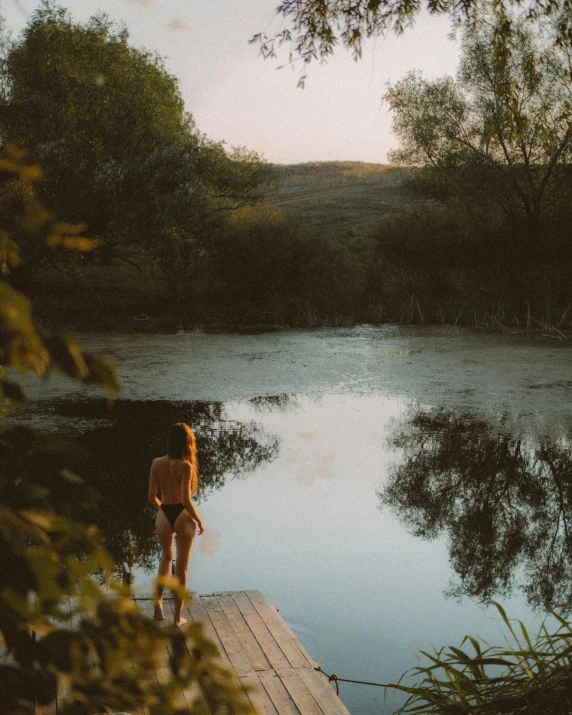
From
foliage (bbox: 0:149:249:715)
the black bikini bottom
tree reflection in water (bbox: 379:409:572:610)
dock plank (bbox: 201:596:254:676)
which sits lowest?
tree reflection in water (bbox: 379:409:572:610)

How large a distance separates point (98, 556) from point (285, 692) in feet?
12.4

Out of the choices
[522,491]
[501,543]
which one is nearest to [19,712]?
[501,543]

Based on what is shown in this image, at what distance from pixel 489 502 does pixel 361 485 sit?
1414mm

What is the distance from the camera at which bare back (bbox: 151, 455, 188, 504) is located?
18.3 feet

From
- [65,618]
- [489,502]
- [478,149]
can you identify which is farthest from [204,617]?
[478,149]

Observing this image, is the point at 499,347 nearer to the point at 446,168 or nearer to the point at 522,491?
the point at 446,168

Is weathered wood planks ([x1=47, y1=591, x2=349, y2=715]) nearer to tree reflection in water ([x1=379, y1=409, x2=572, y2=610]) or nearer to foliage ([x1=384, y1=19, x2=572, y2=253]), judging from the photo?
tree reflection in water ([x1=379, y1=409, x2=572, y2=610])

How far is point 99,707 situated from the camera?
1001 millimetres

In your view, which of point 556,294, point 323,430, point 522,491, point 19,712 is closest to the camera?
point 19,712

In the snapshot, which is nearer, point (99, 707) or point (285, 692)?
point (99, 707)

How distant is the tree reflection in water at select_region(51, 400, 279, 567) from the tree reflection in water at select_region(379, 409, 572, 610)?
6.47ft

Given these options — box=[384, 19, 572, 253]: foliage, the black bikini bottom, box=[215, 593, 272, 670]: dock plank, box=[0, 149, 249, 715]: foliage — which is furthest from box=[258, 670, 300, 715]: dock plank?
box=[384, 19, 572, 253]: foliage

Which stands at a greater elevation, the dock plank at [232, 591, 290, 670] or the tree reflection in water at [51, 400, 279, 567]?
→ the dock plank at [232, 591, 290, 670]

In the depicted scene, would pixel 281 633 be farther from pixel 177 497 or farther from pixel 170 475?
pixel 170 475
